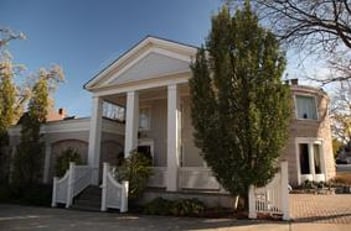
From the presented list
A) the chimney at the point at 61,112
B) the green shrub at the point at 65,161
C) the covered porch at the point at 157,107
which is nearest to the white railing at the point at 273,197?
the covered porch at the point at 157,107

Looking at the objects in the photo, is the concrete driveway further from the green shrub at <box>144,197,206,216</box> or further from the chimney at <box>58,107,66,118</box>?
the chimney at <box>58,107,66,118</box>

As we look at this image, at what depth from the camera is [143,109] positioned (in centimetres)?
1795

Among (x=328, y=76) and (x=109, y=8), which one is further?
(x=328, y=76)

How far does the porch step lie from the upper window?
41.7ft

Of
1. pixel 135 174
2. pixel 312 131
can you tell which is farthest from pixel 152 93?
pixel 312 131

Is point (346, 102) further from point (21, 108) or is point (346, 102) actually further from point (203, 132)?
point (21, 108)

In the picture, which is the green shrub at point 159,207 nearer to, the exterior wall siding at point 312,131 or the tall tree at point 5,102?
the exterior wall siding at point 312,131

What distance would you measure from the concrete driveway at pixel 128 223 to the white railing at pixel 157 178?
2.60 metres

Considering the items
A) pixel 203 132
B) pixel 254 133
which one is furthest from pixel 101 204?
pixel 254 133

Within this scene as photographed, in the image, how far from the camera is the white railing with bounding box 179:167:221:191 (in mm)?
12477

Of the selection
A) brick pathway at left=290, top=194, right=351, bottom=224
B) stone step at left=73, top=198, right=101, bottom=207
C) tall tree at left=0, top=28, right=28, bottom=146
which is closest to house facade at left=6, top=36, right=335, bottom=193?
tall tree at left=0, top=28, right=28, bottom=146

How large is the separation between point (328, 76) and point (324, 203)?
19.2 feet

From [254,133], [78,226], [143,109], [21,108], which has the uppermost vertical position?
[21,108]

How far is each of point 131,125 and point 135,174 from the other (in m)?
2.76
